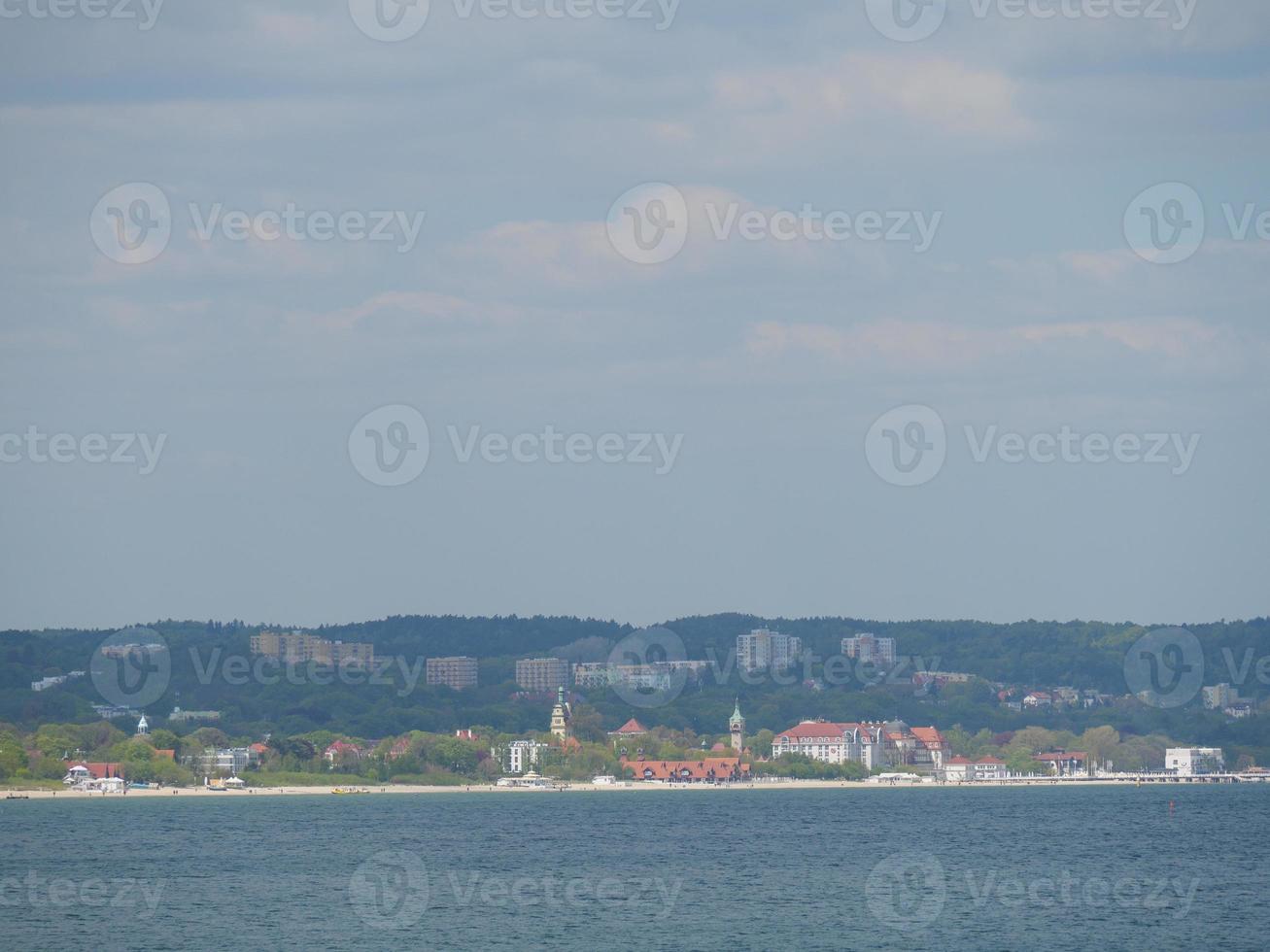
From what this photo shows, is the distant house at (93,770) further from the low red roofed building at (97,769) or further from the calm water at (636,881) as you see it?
the calm water at (636,881)

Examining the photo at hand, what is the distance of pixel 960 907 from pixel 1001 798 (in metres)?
117

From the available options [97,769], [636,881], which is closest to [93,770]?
[97,769]

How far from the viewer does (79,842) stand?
111 m

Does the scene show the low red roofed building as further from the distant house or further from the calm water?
the calm water

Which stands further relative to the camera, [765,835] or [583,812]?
[583,812]

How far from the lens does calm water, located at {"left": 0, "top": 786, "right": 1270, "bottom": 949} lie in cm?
6506

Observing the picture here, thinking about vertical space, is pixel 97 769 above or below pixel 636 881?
above

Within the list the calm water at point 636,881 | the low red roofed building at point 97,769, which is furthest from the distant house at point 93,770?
the calm water at point 636,881

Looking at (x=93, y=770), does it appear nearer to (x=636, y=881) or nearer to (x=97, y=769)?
(x=97, y=769)

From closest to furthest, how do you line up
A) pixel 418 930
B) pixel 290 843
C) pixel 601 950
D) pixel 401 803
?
pixel 601 950 < pixel 418 930 < pixel 290 843 < pixel 401 803

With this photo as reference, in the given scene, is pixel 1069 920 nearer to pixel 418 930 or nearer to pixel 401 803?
pixel 418 930

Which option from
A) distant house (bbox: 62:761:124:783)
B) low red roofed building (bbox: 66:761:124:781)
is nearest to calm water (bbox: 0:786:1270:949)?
distant house (bbox: 62:761:124:783)

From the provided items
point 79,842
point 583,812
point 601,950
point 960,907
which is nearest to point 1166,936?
point 960,907

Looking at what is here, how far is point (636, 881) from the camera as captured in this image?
84125mm
